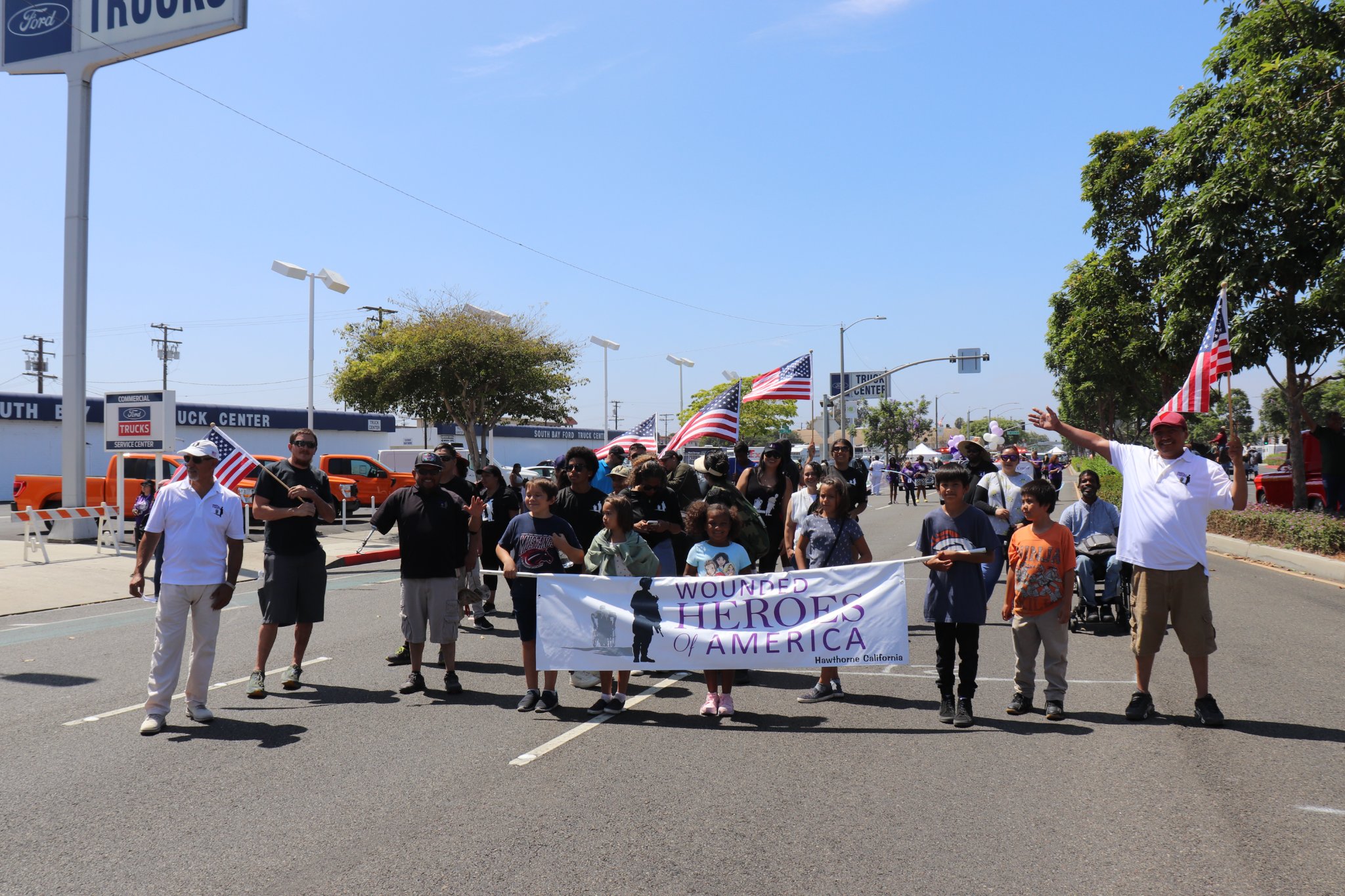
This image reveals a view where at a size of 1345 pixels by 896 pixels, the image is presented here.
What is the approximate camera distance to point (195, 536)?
6.96 metres

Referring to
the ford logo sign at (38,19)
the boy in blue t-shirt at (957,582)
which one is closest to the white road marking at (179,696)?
the boy in blue t-shirt at (957,582)

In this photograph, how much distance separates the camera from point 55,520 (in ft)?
66.4

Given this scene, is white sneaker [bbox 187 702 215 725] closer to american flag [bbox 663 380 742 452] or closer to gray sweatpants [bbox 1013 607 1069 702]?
gray sweatpants [bbox 1013 607 1069 702]

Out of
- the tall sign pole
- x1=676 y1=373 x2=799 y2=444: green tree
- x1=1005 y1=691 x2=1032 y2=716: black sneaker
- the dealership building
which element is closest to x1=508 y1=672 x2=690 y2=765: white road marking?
x1=1005 y1=691 x2=1032 y2=716: black sneaker

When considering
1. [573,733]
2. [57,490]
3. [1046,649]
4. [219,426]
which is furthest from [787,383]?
[219,426]

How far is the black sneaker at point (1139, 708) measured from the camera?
6574 millimetres

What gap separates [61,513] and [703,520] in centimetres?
1703

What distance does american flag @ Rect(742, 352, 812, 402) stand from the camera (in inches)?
727

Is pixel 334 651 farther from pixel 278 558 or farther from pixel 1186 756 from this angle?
pixel 1186 756

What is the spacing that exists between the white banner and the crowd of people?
0.44 ft

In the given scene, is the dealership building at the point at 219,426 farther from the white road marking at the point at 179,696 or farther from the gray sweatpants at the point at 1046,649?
the gray sweatpants at the point at 1046,649

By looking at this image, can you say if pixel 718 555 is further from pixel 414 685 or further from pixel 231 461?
pixel 231 461

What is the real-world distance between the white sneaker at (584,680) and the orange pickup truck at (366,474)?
25743 millimetres

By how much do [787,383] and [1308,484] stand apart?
36.5 ft
